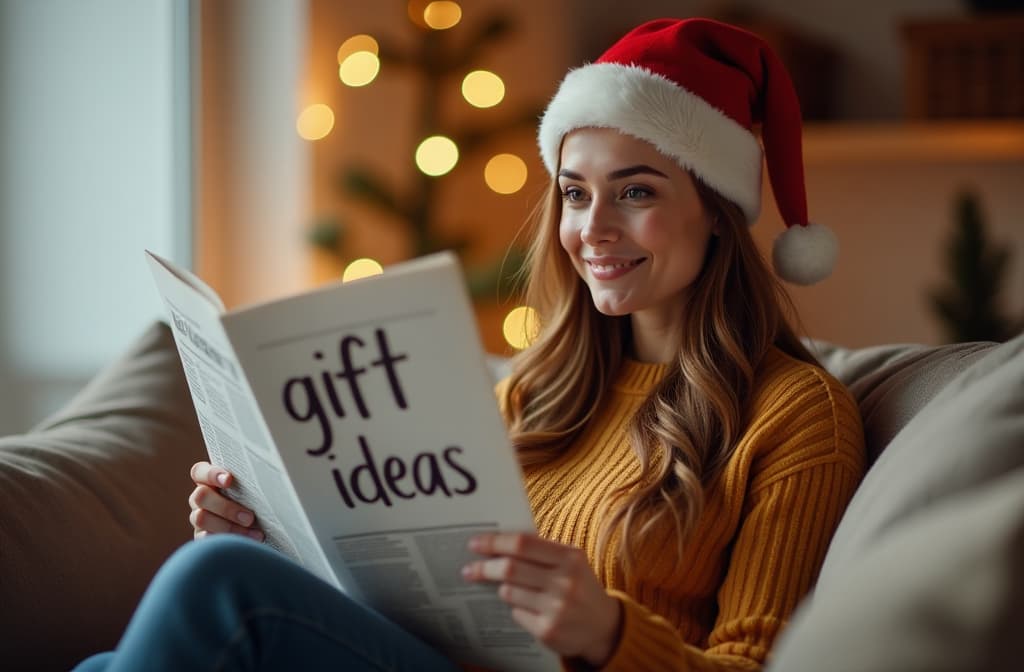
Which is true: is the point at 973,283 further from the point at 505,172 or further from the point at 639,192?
the point at 639,192

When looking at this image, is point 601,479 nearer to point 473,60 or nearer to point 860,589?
point 860,589

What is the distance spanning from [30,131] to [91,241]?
288mm

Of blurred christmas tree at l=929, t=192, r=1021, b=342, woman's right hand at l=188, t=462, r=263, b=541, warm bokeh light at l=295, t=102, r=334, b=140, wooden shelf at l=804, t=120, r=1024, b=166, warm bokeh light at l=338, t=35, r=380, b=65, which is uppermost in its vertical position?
Result: warm bokeh light at l=338, t=35, r=380, b=65

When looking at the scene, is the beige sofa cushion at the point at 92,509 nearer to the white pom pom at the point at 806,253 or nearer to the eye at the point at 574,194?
the eye at the point at 574,194

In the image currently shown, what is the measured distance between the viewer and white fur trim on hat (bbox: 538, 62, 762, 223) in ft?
4.40

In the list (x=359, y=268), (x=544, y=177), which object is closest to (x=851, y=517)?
(x=359, y=268)

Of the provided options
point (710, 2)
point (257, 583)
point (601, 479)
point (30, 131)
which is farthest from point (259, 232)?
point (257, 583)

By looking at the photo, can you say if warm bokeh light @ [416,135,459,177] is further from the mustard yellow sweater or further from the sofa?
the mustard yellow sweater

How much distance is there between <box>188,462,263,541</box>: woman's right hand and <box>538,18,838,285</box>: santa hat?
1.91 feet

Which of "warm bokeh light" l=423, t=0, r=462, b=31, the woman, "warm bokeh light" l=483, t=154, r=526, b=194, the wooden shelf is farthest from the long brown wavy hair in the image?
"warm bokeh light" l=483, t=154, r=526, b=194

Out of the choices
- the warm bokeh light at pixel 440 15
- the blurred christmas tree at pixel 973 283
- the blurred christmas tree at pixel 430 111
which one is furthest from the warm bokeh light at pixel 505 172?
the blurred christmas tree at pixel 973 283

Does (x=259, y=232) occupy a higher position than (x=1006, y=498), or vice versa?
(x=1006, y=498)

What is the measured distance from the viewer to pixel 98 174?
8.84 ft

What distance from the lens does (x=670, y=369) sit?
54.8 inches
